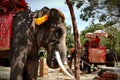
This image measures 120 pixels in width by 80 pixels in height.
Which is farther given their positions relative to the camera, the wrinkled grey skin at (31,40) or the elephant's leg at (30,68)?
the elephant's leg at (30,68)

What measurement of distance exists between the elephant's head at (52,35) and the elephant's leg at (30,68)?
0.40 meters

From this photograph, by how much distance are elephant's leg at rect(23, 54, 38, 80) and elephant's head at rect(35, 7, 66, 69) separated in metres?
0.40

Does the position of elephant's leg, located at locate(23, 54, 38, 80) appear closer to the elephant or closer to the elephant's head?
the elephant

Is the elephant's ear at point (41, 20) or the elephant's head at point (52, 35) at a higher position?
the elephant's ear at point (41, 20)

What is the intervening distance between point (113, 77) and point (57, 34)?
395 centimetres

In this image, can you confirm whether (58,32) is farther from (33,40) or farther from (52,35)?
(33,40)

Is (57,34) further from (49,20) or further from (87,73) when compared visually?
(87,73)

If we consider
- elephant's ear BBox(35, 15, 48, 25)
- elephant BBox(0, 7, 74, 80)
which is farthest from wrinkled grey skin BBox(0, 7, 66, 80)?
elephant's ear BBox(35, 15, 48, 25)

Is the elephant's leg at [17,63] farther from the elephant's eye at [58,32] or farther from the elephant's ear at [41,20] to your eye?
the elephant's eye at [58,32]

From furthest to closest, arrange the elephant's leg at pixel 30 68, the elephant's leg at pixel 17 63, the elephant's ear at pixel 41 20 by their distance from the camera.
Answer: the elephant's leg at pixel 30 68 < the elephant's ear at pixel 41 20 < the elephant's leg at pixel 17 63

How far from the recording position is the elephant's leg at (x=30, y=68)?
7.72 meters

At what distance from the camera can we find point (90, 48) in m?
19.1

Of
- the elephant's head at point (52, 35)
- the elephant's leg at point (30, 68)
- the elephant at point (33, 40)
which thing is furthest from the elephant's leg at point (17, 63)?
the elephant's head at point (52, 35)

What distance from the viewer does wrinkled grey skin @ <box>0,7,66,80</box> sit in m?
7.32
